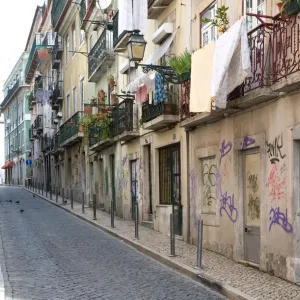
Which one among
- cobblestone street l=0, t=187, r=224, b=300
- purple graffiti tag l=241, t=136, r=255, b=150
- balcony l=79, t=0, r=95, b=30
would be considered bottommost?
cobblestone street l=0, t=187, r=224, b=300

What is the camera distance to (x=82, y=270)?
31.2ft

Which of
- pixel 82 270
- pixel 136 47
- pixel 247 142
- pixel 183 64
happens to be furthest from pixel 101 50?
pixel 82 270

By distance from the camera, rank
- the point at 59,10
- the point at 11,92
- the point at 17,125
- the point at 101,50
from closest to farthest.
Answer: the point at 101,50
the point at 59,10
the point at 17,125
the point at 11,92

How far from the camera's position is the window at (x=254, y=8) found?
9492mm

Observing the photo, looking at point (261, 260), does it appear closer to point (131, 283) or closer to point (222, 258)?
point (222, 258)

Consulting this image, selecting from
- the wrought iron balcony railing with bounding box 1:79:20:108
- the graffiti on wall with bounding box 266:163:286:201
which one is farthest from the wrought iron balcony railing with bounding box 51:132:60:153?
the graffiti on wall with bounding box 266:163:286:201

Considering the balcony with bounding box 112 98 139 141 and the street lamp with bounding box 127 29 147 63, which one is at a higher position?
the street lamp with bounding box 127 29 147 63

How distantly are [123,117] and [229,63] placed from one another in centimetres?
982

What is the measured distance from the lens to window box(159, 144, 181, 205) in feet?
46.2

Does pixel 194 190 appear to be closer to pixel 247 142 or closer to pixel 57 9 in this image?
pixel 247 142

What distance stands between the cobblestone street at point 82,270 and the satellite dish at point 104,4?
30.6 feet

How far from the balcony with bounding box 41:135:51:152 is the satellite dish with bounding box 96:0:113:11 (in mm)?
19410

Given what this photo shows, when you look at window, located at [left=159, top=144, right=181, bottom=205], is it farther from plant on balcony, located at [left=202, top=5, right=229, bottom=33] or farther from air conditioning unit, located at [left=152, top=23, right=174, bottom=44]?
plant on balcony, located at [left=202, top=5, right=229, bottom=33]

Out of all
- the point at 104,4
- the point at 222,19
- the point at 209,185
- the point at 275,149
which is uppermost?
the point at 104,4
